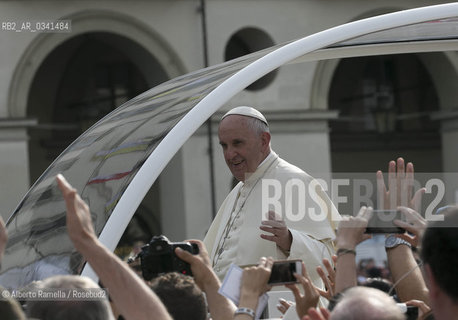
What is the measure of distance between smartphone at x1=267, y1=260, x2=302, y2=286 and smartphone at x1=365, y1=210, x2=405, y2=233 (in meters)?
0.37

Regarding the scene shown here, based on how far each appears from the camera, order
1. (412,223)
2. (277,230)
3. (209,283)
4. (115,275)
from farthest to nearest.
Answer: (277,230)
(209,283)
(412,223)
(115,275)

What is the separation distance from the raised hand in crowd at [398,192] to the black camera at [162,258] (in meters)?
0.83

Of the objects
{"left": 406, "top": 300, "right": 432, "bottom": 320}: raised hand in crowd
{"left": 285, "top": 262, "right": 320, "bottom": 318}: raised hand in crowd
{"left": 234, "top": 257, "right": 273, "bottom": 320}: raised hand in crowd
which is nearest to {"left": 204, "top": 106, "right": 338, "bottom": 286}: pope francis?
{"left": 406, "top": 300, "right": 432, "bottom": 320}: raised hand in crowd

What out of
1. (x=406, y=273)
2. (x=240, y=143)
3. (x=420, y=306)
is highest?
(x=240, y=143)

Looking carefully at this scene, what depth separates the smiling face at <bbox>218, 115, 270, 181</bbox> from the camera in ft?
20.7

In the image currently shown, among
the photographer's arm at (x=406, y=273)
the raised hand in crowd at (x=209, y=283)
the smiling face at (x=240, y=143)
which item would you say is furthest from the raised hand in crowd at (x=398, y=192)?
the smiling face at (x=240, y=143)

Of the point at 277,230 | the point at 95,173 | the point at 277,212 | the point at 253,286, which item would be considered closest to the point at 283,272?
the point at 253,286

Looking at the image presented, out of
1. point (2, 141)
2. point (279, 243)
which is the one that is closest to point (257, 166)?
point (279, 243)

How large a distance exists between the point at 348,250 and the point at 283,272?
23 centimetres

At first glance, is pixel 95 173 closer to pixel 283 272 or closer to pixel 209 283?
pixel 209 283

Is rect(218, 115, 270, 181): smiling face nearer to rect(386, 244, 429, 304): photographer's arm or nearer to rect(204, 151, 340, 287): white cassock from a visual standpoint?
rect(204, 151, 340, 287): white cassock

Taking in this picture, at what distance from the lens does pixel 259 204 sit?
21.0ft

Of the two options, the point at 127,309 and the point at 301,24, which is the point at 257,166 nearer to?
the point at 127,309

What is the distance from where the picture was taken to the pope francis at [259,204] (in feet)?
19.3
